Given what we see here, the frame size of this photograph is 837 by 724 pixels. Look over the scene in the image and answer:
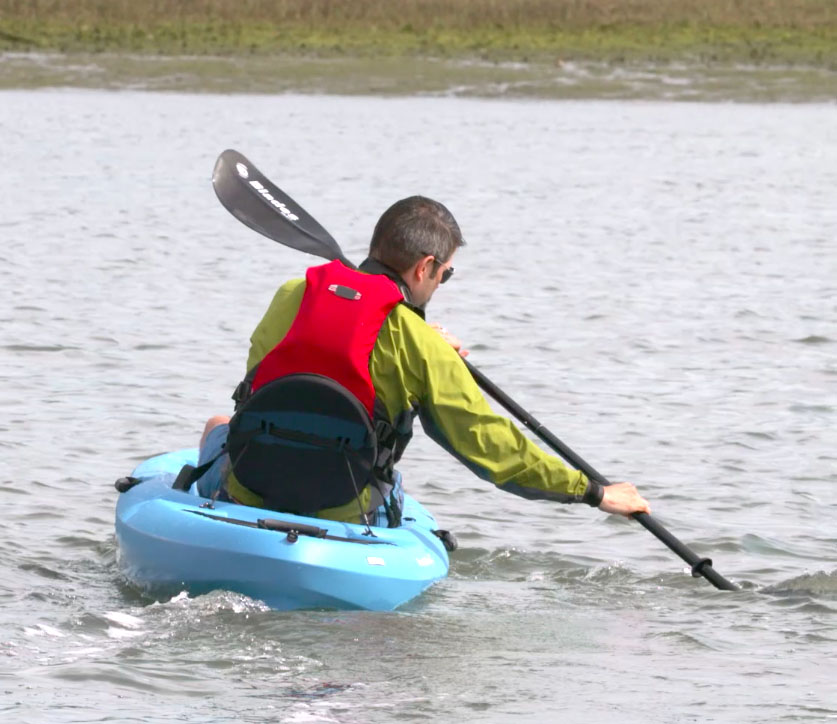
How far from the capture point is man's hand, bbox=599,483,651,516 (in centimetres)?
531

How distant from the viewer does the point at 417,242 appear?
5.09m

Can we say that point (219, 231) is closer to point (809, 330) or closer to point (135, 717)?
point (809, 330)

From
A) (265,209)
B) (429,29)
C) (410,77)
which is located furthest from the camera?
(429,29)

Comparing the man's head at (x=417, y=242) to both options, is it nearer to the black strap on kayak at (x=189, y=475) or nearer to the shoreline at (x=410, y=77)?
the black strap on kayak at (x=189, y=475)

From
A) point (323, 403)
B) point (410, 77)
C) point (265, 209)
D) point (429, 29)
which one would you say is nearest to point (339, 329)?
point (323, 403)

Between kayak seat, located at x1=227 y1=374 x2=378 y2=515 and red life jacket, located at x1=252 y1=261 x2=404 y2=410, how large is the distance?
39mm

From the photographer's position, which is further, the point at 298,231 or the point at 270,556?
the point at 298,231

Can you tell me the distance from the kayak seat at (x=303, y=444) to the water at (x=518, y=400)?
1.21ft

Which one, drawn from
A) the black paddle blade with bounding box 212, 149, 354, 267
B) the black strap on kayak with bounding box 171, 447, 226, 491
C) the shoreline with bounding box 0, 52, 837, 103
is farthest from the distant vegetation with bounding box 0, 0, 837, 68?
the black strap on kayak with bounding box 171, 447, 226, 491

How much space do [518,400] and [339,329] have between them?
388 centimetres

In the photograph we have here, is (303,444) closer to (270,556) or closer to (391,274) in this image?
(270,556)

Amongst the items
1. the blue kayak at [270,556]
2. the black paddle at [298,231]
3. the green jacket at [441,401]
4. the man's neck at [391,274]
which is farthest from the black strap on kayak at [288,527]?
the black paddle at [298,231]

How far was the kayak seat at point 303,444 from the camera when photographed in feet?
16.4

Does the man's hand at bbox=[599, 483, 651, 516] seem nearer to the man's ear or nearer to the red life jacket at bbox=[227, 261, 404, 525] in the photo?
the red life jacket at bbox=[227, 261, 404, 525]
